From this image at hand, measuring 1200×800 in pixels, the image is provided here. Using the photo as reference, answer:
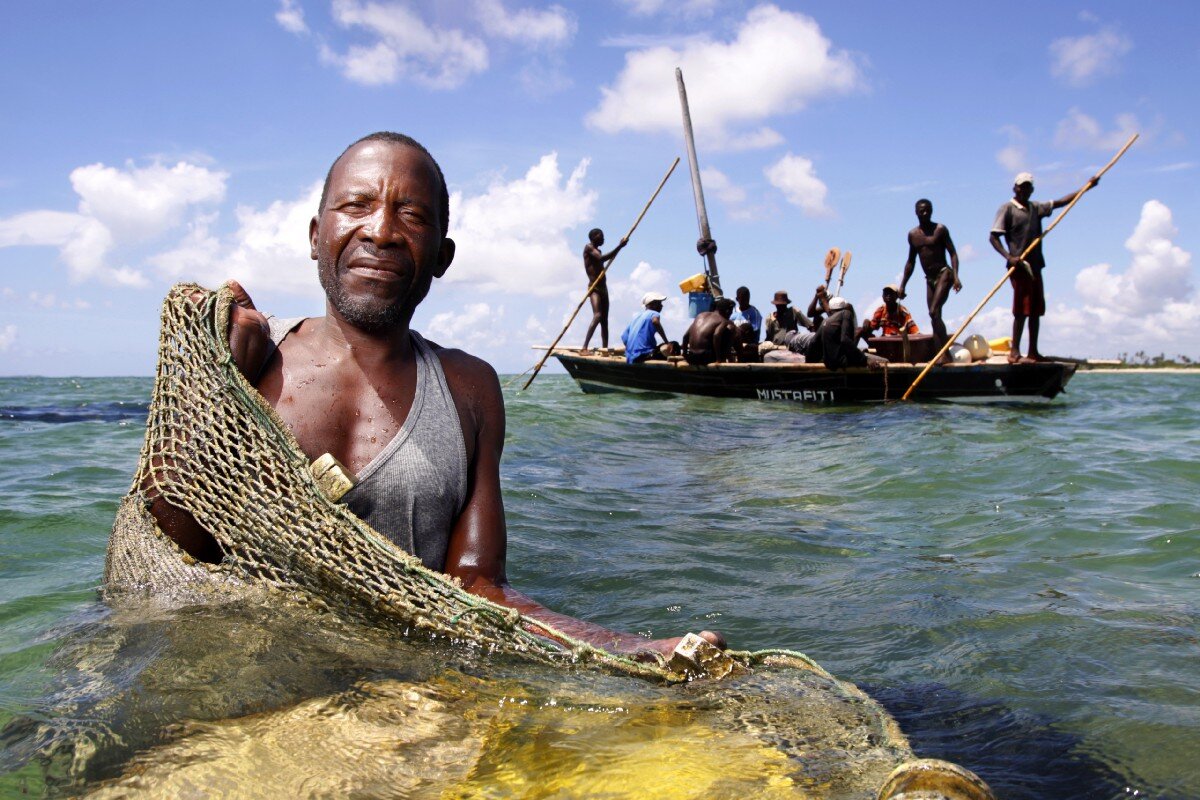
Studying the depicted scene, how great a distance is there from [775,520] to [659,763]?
3.75 metres

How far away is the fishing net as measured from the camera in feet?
6.75

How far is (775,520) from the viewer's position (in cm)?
538

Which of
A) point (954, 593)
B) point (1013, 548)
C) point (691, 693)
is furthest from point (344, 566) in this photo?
point (1013, 548)

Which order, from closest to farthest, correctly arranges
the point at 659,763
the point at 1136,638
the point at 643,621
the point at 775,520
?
1. the point at 659,763
2. the point at 1136,638
3. the point at 643,621
4. the point at 775,520

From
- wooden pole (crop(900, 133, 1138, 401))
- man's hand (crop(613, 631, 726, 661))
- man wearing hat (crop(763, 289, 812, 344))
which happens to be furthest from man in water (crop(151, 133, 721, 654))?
man wearing hat (crop(763, 289, 812, 344))

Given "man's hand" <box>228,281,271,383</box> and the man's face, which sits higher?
the man's face

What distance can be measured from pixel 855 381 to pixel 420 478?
1138cm

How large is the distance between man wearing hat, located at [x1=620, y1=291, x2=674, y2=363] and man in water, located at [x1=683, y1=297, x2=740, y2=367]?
1.35 metres

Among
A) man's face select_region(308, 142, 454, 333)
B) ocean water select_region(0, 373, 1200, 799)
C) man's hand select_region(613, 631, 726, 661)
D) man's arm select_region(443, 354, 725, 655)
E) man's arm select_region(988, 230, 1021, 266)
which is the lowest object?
ocean water select_region(0, 373, 1200, 799)

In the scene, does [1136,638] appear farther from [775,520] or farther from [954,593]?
[775,520]

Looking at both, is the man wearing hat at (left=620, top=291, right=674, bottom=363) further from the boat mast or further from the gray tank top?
the gray tank top

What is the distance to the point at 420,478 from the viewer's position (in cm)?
241

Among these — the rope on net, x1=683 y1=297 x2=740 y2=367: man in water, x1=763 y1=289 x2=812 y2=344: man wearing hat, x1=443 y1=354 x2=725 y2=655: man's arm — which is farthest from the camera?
x1=763 y1=289 x2=812 y2=344: man wearing hat

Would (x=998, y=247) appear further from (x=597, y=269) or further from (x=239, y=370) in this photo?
(x=239, y=370)
